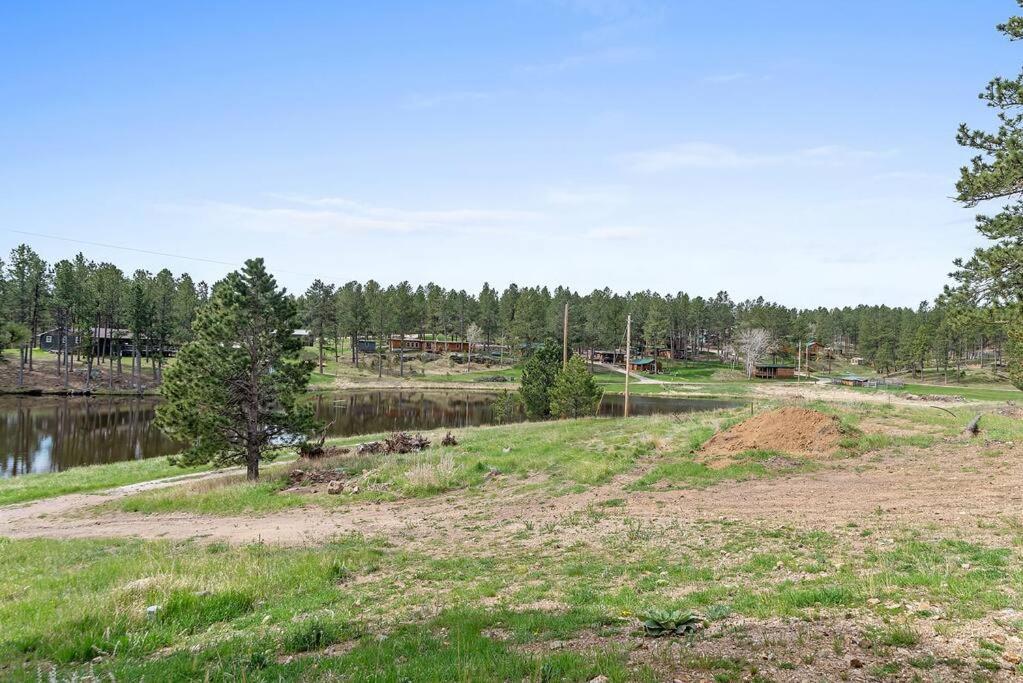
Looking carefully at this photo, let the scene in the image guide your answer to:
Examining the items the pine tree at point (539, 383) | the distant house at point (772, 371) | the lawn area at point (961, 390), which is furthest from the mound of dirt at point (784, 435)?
the distant house at point (772, 371)

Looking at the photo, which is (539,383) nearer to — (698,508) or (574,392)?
(574,392)

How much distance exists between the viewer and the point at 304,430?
29.0 metres

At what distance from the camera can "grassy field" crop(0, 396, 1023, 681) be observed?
23.0ft

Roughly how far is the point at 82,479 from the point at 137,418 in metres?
32.4

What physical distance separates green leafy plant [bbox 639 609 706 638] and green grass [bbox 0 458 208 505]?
1213 inches

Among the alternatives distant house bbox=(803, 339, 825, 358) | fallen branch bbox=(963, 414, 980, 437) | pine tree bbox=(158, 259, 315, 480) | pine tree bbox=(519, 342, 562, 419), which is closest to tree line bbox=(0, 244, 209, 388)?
pine tree bbox=(519, 342, 562, 419)

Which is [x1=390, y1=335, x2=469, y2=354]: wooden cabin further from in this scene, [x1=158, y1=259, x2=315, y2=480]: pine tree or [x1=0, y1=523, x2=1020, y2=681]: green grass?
[x1=0, y1=523, x2=1020, y2=681]: green grass

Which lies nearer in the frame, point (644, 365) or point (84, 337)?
point (84, 337)

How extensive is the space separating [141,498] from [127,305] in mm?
72178

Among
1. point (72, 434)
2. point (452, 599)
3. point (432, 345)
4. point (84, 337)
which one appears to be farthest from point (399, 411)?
point (432, 345)

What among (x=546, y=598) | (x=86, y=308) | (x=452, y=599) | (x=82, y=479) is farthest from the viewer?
(x=86, y=308)

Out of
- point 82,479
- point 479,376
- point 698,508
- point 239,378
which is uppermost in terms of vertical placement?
point 239,378

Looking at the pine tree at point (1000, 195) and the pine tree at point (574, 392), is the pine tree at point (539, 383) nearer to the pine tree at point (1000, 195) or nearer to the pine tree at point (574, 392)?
the pine tree at point (574, 392)

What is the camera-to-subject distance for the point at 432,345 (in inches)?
5468
